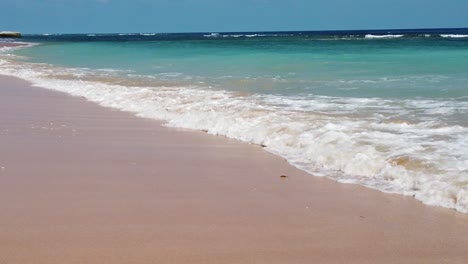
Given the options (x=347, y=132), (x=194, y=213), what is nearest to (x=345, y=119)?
(x=347, y=132)

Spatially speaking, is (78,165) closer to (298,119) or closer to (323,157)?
(323,157)

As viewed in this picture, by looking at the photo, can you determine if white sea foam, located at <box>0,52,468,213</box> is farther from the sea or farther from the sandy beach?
the sandy beach

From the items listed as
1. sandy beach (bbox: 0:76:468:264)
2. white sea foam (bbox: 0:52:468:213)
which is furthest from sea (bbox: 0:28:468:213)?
sandy beach (bbox: 0:76:468:264)

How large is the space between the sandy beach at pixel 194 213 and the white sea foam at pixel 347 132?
0.99 ft

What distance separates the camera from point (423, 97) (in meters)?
10.9

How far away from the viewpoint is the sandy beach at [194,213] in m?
3.41

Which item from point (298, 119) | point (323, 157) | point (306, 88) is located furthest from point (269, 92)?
point (323, 157)

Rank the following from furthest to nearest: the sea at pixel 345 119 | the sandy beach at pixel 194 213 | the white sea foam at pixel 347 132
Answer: the sea at pixel 345 119, the white sea foam at pixel 347 132, the sandy beach at pixel 194 213

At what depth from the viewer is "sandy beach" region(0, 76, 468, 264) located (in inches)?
134

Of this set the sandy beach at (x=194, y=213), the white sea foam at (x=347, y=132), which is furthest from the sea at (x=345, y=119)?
the sandy beach at (x=194, y=213)

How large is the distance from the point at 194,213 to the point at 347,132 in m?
3.16

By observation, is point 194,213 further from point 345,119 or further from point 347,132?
point 345,119

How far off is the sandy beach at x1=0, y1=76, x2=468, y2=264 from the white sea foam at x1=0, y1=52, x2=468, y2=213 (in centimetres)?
30

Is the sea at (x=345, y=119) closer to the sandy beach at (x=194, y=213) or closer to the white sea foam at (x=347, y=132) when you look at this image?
the white sea foam at (x=347, y=132)
